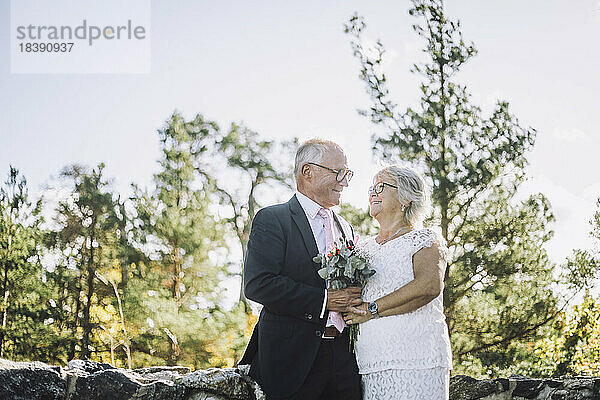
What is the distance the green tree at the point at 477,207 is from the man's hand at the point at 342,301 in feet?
20.7

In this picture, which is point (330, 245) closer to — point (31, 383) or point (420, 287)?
point (420, 287)

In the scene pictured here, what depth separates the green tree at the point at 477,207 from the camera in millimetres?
8984

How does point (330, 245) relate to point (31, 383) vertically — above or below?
above

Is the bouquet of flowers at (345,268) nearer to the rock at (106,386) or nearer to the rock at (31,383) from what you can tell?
the rock at (106,386)

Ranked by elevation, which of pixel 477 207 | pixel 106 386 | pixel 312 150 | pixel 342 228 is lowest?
pixel 106 386

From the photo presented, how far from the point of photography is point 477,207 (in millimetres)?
9164

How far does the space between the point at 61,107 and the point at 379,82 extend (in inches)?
301

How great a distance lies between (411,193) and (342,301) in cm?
55

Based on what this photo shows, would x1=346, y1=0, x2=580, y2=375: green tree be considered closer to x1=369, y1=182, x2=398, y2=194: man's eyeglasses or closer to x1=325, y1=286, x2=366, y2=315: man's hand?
x1=369, y1=182, x2=398, y2=194: man's eyeglasses

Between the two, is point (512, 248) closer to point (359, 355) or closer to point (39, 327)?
point (359, 355)

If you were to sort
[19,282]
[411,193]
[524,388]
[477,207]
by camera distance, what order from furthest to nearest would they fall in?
[19,282]
[477,207]
[524,388]
[411,193]

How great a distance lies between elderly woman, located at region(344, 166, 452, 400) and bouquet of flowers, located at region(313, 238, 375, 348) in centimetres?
7

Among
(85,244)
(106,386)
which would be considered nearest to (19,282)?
(85,244)

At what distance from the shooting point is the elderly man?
8.86 ft
